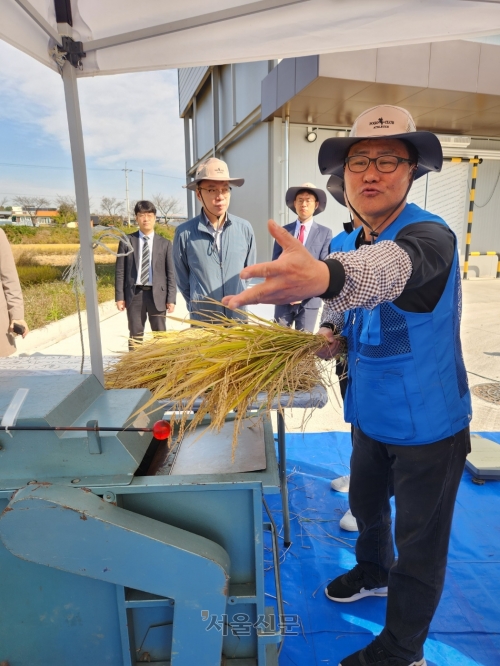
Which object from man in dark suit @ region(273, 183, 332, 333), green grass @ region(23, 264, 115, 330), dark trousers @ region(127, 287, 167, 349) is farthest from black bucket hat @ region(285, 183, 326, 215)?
green grass @ region(23, 264, 115, 330)

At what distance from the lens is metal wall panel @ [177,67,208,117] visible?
52.0ft

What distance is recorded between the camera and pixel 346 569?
229 cm

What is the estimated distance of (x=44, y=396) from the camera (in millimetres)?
1364

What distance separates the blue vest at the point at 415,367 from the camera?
1.38 metres

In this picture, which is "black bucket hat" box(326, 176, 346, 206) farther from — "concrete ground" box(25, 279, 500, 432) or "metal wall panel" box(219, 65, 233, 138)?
"metal wall panel" box(219, 65, 233, 138)

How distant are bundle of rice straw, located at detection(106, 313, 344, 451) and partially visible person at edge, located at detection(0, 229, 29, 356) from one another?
148 cm

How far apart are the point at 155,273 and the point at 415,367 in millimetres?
3568

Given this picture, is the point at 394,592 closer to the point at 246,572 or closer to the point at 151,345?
the point at 246,572

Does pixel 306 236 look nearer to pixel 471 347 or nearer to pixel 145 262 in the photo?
pixel 145 262

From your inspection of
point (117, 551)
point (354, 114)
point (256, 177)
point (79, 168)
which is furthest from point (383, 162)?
point (256, 177)

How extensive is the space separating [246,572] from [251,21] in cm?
209

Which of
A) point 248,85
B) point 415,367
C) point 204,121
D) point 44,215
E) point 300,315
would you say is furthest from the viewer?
point 204,121

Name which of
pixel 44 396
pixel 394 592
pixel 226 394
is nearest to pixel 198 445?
pixel 226 394

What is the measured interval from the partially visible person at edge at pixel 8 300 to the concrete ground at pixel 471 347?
2.23ft
